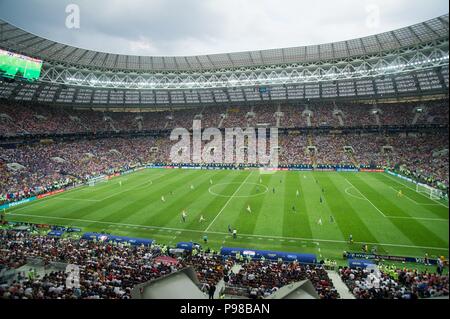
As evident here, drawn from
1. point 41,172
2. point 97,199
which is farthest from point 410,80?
point 41,172

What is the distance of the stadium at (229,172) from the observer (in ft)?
59.5

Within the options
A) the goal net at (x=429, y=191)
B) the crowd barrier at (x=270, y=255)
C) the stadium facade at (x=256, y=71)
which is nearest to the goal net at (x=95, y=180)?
the stadium facade at (x=256, y=71)

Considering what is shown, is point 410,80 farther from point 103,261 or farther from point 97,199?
point 103,261

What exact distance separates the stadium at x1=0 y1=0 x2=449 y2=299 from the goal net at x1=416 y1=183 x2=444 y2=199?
0.83ft

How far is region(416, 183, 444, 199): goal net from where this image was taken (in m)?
35.2

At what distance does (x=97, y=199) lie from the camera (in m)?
40.5

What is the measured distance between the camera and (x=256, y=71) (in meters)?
66.2

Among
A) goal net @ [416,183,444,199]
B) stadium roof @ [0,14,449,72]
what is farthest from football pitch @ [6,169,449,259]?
stadium roof @ [0,14,449,72]

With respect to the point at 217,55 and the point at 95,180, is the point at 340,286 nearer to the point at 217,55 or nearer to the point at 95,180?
the point at 95,180

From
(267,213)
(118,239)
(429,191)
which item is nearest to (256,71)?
(429,191)

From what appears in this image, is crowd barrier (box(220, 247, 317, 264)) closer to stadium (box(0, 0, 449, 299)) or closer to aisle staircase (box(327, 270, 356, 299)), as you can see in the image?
stadium (box(0, 0, 449, 299))

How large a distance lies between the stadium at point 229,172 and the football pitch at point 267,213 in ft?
0.78

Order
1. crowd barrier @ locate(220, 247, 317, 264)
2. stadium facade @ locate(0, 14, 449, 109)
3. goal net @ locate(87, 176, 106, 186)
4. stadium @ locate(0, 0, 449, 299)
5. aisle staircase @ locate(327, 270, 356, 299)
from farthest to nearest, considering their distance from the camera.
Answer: goal net @ locate(87, 176, 106, 186), stadium facade @ locate(0, 14, 449, 109), crowd barrier @ locate(220, 247, 317, 264), stadium @ locate(0, 0, 449, 299), aisle staircase @ locate(327, 270, 356, 299)
